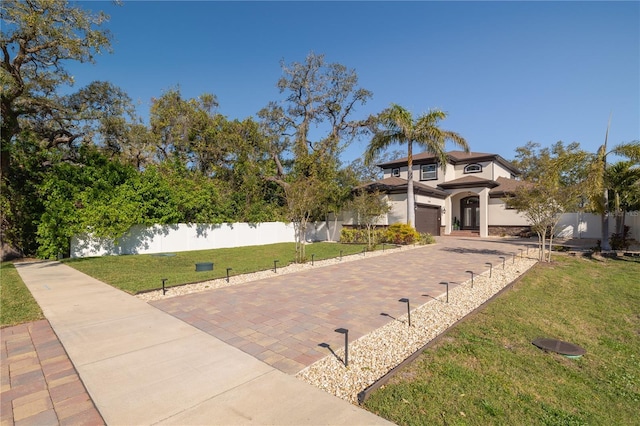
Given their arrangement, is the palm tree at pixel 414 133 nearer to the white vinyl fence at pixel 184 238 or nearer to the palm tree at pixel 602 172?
the palm tree at pixel 602 172

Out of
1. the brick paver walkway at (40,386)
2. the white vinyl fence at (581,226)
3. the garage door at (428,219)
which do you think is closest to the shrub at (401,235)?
the garage door at (428,219)

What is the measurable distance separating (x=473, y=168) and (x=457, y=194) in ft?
9.75

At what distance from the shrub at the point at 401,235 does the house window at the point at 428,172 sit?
32.3 ft

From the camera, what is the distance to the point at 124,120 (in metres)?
20.5

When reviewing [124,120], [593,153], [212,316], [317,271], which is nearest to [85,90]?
[124,120]

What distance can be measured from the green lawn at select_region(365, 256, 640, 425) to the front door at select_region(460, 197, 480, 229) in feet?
75.3

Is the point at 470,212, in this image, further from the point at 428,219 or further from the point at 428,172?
the point at 428,219

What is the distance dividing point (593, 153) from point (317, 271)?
13344 millimetres

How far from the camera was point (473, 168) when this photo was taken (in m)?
27.9

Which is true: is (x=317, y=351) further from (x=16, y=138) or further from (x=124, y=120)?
(x=124, y=120)

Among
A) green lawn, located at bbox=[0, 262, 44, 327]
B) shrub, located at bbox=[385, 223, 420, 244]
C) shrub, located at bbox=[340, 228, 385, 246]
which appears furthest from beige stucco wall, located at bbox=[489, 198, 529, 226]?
green lawn, located at bbox=[0, 262, 44, 327]

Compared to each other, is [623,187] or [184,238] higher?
[623,187]

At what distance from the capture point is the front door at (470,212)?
28688 mm

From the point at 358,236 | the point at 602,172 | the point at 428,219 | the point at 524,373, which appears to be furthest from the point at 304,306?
the point at 428,219
